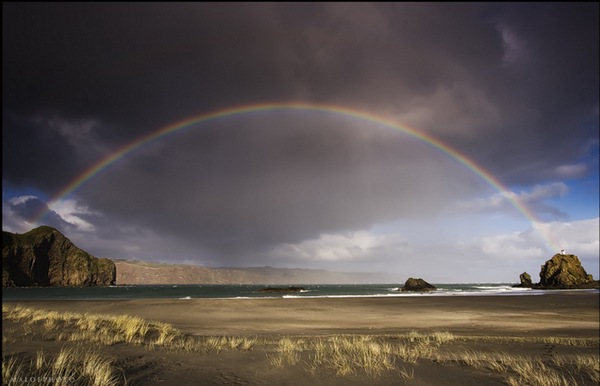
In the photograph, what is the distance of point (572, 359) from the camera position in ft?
44.8

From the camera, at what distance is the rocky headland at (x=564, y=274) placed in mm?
104500

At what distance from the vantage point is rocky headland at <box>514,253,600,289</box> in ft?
343

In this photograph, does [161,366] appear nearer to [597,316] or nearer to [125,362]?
[125,362]

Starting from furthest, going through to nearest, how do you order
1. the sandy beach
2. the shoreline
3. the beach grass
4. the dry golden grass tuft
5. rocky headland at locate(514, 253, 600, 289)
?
rocky headland at locate(514, 253, 600, 289)
the shoreline
the sandy beach
the beach grass
the dry golden grass tuft

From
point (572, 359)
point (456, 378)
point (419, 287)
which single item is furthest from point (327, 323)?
point (419, 287)

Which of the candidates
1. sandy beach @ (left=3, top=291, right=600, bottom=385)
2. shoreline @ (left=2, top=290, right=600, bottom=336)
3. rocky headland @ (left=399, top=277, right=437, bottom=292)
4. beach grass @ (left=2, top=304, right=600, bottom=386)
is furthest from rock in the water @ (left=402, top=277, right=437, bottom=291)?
beach grass @ (left=2, top=304, right=600, bottom=386)

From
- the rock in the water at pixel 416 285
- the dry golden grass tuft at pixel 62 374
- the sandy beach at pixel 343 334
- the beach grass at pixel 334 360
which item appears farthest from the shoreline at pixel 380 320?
the rock in the water at pixel 416 285

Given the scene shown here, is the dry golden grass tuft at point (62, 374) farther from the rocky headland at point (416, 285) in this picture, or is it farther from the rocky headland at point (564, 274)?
the rocky headland at point (564, 274)

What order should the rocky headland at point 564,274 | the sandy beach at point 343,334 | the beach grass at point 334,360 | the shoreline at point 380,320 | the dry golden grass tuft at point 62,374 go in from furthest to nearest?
the rocky headland at point 564,274
the shoreline at point 380,320
the sandy beach at point 343,334
the beach grass at point 334,360
the dry golden grass tuft at point 62,374

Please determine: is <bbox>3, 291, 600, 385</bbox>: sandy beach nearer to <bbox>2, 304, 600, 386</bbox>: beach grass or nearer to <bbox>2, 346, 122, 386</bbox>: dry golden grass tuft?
<bbox>2, 304, 600, 386</bbox>: beach grass

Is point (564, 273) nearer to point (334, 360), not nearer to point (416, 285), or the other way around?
point (416, 285)

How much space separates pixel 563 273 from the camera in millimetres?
106438

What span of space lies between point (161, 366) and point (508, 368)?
34.9 ft

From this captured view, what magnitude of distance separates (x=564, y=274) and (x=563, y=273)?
14.0 inches
